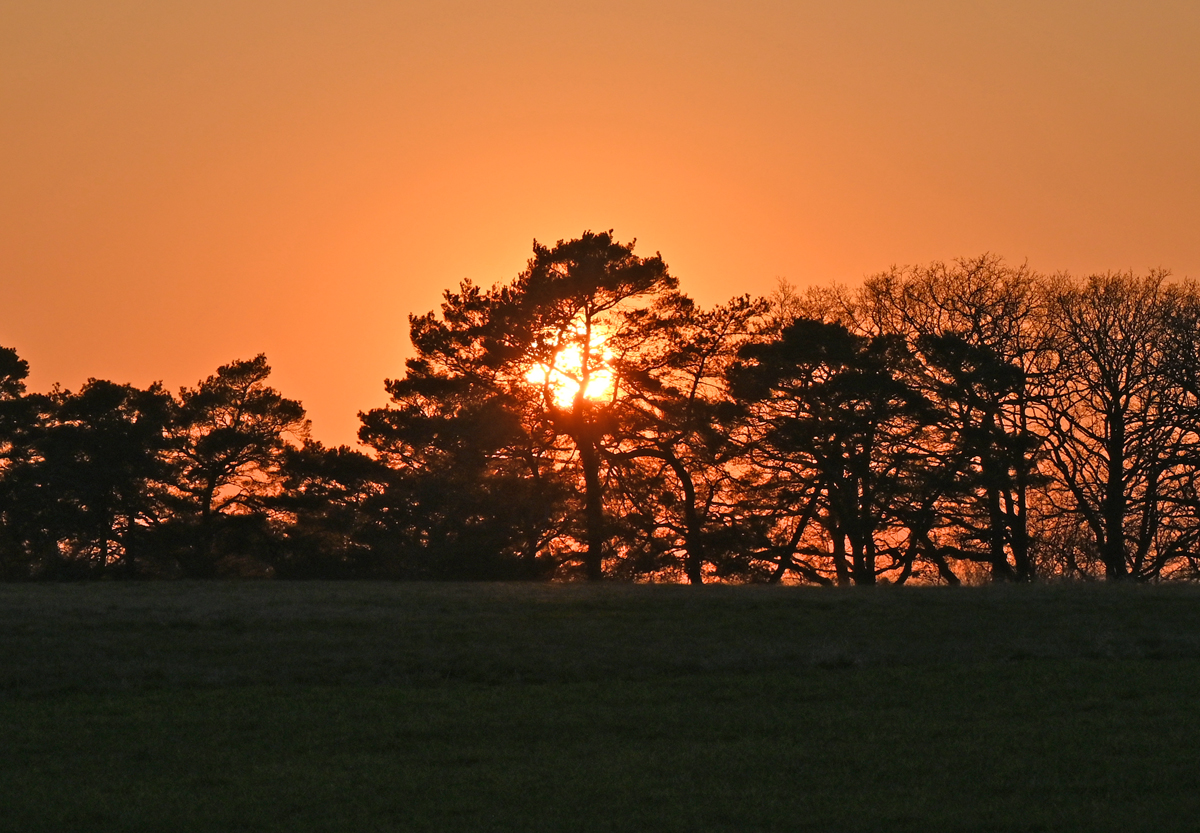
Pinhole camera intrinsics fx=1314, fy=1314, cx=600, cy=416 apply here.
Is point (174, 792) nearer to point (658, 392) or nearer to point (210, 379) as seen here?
point (658, 392)

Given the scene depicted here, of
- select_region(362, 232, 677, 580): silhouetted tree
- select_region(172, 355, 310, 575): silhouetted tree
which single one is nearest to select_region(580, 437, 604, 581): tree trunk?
select_region(362, 232, 677, 580): silhouetted tree

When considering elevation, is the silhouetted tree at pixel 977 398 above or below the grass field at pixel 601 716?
above

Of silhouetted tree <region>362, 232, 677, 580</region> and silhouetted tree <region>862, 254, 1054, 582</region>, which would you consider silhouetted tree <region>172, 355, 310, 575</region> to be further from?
silhouetted tree <region>862, 254, 1054, 582</region>

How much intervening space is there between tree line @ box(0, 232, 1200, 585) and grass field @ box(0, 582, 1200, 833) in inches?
688

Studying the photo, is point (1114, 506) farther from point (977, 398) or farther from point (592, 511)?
point (592, 511)

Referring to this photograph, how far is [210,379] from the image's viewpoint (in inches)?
2221

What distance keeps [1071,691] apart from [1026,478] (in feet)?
94.6

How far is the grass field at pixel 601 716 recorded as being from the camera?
11289 millimetres

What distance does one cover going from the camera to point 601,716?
15539 millimetres

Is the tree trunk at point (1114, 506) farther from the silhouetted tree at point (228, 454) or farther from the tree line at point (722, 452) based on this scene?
the silhouetted tree at point (228, 454)

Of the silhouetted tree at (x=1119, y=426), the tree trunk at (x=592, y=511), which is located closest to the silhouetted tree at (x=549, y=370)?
the tree trunk at (x=592, y=511)

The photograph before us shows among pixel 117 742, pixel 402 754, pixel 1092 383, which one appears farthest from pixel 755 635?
pixel 1092 383

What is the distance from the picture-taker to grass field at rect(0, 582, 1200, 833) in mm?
11289

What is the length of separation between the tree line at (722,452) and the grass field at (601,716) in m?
17.5
